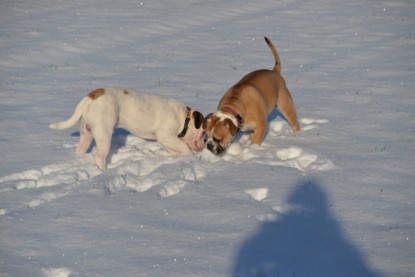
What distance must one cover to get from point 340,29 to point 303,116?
25.8 ft

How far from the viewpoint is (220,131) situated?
21.1ft

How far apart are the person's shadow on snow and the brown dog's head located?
145 centimetres

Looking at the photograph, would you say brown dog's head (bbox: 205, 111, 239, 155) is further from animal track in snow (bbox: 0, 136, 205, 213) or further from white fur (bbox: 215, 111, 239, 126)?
animal track in snow (bbox: 0, 136, 205, 213)

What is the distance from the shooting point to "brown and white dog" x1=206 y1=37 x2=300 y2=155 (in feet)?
21.2

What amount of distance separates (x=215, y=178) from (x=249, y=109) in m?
1.25

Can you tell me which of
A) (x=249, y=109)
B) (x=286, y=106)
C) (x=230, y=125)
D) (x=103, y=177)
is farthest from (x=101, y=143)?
(x=286, y=106)

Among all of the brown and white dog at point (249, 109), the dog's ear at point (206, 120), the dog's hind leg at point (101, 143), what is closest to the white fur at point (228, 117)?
the brown and white dog at point (249, 109)

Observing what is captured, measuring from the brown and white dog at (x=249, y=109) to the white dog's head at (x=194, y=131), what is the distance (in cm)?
31

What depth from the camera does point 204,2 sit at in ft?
62.7

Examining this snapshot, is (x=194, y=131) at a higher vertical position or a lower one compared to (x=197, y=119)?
lower

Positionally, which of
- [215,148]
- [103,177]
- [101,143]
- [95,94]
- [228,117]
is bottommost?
[103,177]

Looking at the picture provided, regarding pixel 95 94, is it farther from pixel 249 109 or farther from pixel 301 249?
pixel 301 249

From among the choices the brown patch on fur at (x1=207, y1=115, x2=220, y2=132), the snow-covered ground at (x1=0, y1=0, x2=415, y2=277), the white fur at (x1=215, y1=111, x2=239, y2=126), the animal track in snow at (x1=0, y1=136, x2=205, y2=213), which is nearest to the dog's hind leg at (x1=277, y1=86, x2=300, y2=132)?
the snow-covered ground at (x1=0, y1=0, x2=415, y2=277)

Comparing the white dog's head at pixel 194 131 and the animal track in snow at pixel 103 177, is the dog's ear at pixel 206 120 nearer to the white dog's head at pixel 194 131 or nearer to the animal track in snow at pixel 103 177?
the white dog's head at pixel 194 131
